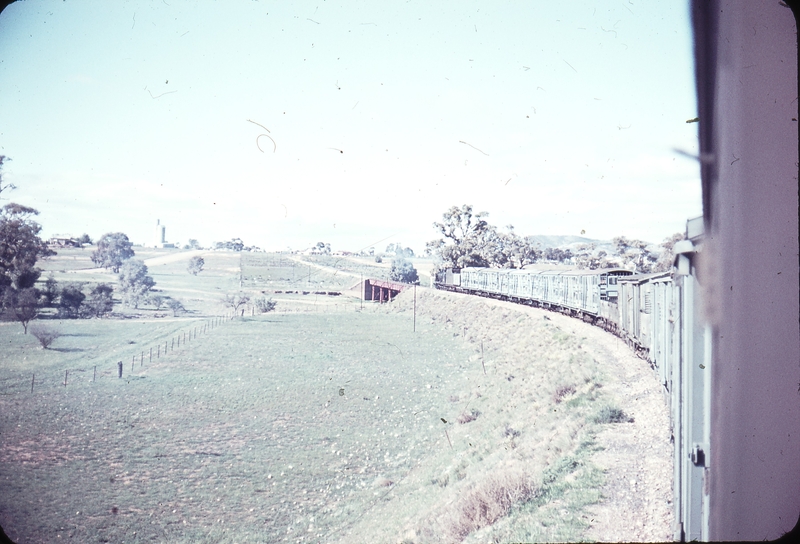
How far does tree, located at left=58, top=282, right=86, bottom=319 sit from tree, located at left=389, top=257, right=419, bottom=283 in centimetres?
2637

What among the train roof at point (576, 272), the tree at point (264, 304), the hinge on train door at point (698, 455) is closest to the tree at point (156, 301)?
the tree at point (264, 304)

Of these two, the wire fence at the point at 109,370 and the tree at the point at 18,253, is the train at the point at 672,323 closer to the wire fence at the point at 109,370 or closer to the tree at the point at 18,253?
the tree at the point at 18,253

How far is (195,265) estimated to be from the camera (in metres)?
Answer: 29.4

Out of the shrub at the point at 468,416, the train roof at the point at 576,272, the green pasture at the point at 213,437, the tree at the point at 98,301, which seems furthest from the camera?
the train roof at the point at 576,272

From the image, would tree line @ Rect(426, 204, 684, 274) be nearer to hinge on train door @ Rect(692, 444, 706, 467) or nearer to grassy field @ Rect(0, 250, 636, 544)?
grassy field @ Rect(0, 250, 636, 544)

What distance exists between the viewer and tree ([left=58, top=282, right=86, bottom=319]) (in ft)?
→ 60.9

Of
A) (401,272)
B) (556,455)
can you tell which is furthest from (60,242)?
(401,272)

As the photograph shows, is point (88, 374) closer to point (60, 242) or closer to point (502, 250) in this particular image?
Result: point (60, 242)

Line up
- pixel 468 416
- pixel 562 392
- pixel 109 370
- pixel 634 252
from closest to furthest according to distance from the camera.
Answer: pixel 562 392 → pixel 468 416 → pixel 109 370 → pixel 634 252

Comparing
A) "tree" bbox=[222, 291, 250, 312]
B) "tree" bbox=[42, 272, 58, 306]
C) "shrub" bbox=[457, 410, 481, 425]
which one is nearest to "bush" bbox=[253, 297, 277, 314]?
"tree" bbox=[222, 291, 250, 312]

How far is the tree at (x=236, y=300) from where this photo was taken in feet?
113

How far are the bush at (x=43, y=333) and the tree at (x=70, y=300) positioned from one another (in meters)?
1.11

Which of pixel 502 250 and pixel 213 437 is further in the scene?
pixel 502 250

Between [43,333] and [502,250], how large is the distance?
3968 cm
